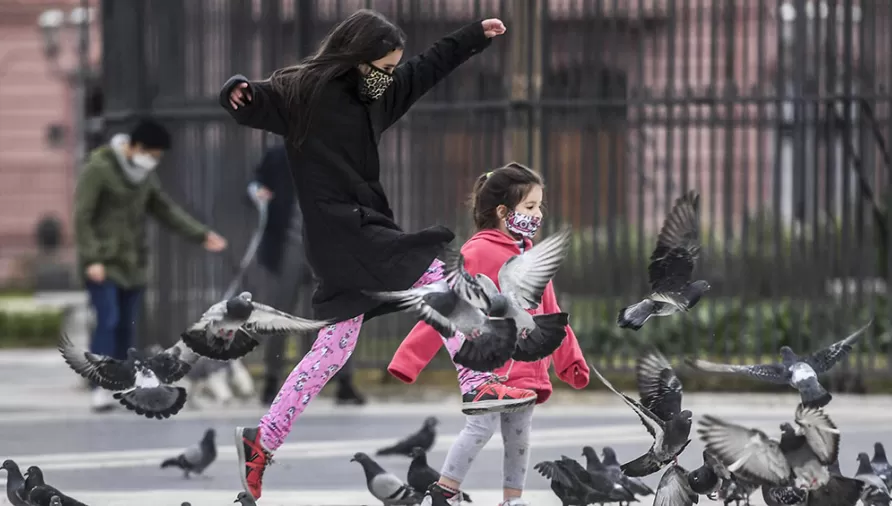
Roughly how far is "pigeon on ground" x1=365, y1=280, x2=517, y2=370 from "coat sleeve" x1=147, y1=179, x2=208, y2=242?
211 inches

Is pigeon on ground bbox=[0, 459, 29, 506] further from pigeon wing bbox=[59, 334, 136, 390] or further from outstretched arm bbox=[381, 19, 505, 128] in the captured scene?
outstretched arm bbox=[381, 19, 505, 128]

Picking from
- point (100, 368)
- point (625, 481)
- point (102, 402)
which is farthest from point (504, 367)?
point (102, 402)

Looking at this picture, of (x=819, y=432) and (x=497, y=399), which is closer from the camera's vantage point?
(x=819, y=432)

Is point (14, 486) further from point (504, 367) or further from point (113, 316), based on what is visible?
point (113, 316)

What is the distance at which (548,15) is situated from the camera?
37.8 ft

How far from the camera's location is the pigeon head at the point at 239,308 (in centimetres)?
602

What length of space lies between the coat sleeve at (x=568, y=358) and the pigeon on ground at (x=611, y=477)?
0.36 metres

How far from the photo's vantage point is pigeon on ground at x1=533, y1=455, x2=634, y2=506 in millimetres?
6242

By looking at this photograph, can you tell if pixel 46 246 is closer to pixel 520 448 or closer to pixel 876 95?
pixel 876 95

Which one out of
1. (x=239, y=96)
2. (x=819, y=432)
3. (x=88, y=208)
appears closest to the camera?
(x=819, y=432)

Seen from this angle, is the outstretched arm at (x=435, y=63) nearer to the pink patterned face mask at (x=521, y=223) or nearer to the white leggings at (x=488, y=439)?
the pink patterned face mask at (x=521, y=223)

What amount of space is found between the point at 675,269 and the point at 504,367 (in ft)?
2.52

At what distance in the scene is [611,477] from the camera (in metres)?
6.35

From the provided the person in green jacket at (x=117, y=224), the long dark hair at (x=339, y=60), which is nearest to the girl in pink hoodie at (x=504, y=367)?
the long dark hair at (x=339, y=60)
